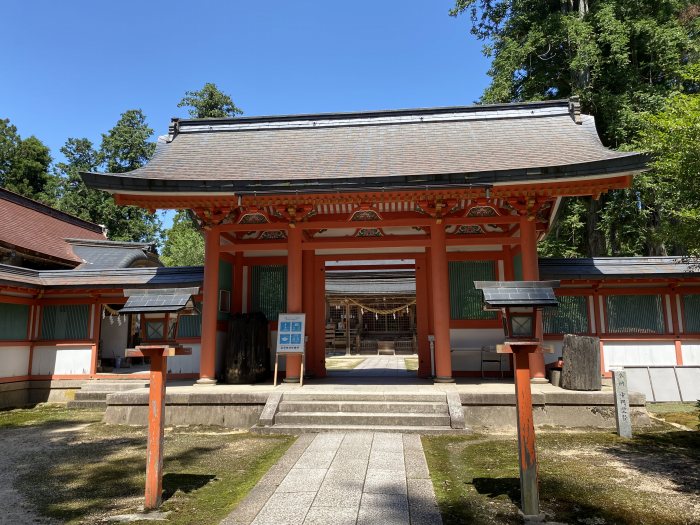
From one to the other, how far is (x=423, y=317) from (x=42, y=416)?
9.63m

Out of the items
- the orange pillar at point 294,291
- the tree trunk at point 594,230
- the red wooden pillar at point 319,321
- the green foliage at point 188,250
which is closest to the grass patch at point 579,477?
the orange pillar at point 294,291

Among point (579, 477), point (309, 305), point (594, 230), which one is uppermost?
point (594, 230)

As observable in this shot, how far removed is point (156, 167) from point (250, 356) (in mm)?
5400

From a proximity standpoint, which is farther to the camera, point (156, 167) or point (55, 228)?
point (55, 228)

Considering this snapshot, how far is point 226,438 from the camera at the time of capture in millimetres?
8156

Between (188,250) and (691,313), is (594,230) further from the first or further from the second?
(188,250)

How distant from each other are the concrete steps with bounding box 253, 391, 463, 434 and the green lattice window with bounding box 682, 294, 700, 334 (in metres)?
7.36

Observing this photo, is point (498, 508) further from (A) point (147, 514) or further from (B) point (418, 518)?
(A) point (147, 514)

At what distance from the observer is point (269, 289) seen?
41.5 ft

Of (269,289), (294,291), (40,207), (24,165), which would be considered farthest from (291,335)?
(24,165)

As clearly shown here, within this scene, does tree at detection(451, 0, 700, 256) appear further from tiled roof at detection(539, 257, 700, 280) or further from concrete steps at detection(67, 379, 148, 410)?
concrete steps at detection(67, 379, 148, 410)

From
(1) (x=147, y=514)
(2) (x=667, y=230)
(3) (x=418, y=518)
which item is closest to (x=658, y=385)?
(2) (x=667, y=230)

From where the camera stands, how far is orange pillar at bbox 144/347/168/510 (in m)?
4.88

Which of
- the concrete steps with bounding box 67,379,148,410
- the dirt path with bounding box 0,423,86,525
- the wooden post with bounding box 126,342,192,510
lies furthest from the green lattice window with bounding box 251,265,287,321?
the wooden post with bounding box 126,342,192,510
